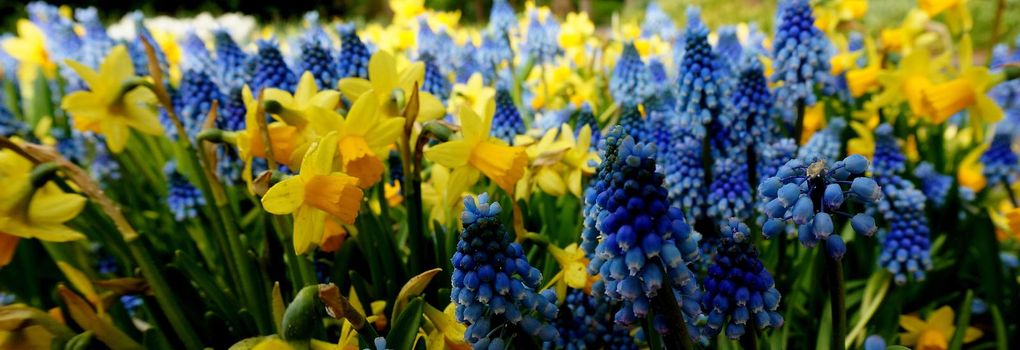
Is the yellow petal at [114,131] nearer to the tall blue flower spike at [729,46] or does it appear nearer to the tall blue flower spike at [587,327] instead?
the tall blue flower spike at [587,327]

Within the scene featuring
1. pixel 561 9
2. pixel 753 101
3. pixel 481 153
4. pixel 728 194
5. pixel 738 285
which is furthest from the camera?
pixel 561 9

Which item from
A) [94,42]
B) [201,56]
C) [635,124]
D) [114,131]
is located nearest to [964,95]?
[635,124]

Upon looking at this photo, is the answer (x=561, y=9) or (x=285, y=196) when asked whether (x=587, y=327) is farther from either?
(x=561, y=9)

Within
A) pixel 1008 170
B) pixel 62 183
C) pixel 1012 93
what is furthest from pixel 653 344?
pixel 1012 93

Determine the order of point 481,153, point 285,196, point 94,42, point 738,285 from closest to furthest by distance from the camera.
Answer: point 738,285, point 285,196, point 481,153, point 94,42

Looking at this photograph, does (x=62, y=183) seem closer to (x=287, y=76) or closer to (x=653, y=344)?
(x=287, y=76)

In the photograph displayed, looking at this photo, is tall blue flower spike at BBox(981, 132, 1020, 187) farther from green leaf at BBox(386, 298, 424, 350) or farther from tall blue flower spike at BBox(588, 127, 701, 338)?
green leaf at BBox(386, 298, 424, 350)
